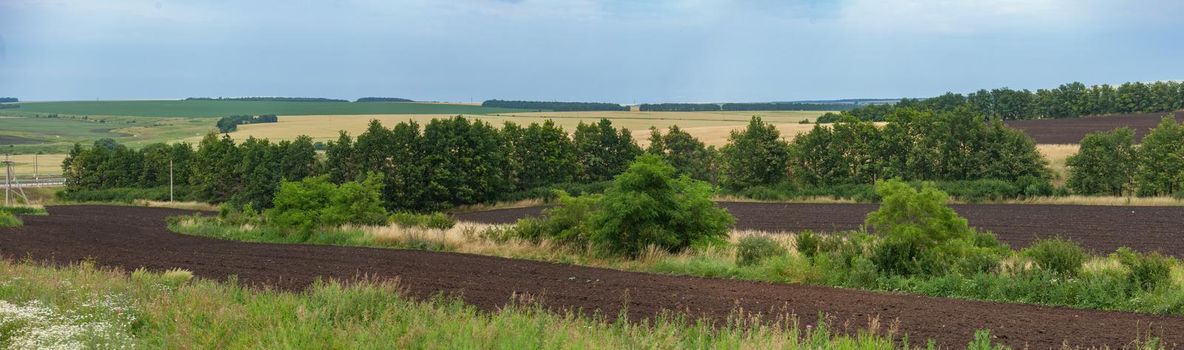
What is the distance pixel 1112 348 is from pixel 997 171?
149ft

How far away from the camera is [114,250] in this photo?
24891 millimetres

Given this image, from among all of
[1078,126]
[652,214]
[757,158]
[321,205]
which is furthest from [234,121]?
[652,214]

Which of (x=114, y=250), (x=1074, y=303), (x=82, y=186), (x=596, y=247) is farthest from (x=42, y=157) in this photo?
(x=1074, y=303)

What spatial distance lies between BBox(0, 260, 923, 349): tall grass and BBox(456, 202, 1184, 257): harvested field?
22522 mm

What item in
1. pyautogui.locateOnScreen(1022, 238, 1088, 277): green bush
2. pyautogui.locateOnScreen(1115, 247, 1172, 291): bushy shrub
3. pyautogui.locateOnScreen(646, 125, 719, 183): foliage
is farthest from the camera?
pyautogui.locateOnScreen(646, 125, 719, 183): foliage

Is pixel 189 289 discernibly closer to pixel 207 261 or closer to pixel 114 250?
pixel 207 261

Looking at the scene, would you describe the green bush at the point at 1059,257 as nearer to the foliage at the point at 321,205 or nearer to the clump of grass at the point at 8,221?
the foliage at the point at 321,205

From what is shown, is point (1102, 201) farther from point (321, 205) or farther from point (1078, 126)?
point (1078, 126)

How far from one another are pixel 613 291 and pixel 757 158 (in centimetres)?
4460

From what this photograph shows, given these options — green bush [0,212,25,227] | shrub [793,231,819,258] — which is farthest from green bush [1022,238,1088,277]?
green bush [0,212,25,227]

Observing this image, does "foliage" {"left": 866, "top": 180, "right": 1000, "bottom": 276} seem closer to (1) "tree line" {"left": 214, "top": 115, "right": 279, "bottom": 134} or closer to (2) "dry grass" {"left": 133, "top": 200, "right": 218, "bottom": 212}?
(2) "dry grass" {"left": 133, "top": 200, "right": 218, "bottom": 212}

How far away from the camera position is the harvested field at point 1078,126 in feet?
256

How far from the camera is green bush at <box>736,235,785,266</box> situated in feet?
63.9

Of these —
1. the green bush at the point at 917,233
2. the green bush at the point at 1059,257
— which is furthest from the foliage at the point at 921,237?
the green bush at the point at 1059,257
